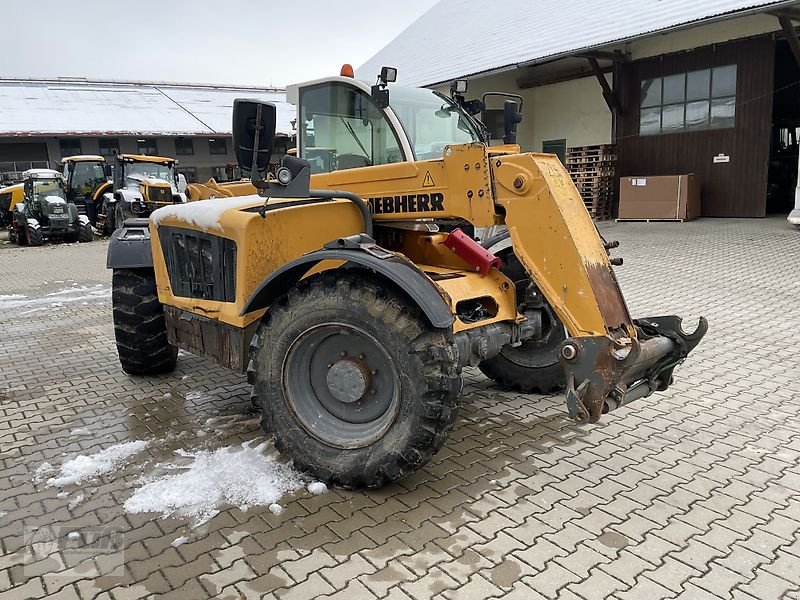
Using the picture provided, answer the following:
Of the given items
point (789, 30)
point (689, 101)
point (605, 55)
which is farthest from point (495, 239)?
point (605, 55)

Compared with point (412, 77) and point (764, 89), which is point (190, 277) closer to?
point (764, 89)

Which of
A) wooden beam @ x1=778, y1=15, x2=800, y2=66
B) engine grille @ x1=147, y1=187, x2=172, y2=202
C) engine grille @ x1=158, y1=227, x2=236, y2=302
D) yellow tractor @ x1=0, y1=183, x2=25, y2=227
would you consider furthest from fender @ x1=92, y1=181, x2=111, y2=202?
wooden beam @ x1=778, y1=15, x2=800, y2=66

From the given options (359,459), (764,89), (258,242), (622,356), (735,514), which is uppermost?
(764,89)

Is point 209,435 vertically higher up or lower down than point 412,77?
lower down

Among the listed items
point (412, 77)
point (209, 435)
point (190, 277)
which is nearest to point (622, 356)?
point (209, 435)

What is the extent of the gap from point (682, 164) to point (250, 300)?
1492 centimetres

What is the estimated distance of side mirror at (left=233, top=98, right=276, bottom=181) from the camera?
3.09 meters

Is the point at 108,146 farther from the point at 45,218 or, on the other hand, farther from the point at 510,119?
the point at 510,119

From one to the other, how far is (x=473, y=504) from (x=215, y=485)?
4.54ft

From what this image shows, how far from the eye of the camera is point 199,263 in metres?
4.38

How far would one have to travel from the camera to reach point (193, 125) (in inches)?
1265

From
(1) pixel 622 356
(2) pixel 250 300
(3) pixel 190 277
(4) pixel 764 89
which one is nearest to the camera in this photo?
(1) pixel 622 356

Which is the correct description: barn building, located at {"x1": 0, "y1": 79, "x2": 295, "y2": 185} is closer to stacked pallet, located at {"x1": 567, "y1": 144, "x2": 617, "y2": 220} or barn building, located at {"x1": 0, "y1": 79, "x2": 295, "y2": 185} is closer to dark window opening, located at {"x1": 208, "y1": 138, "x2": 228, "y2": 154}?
dark window opening, located at {"x1": 208, "y1": 138, "x2": 228, "y2": 154}


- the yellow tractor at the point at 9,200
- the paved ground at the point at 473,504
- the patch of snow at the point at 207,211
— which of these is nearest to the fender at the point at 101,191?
the yellow tractor at the point at 9,200
